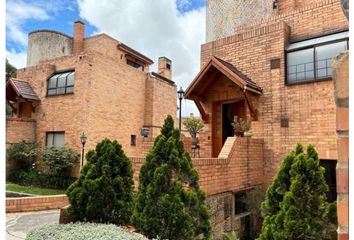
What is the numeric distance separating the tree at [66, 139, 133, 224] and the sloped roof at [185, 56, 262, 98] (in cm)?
500

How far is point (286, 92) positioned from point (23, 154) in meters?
13.9

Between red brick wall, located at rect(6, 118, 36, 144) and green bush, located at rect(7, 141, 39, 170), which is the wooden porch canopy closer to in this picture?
green bush, located at rect(7, 141, 39, 170)

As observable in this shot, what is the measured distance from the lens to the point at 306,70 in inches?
322

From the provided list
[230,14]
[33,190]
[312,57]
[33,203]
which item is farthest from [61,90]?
[312,57]

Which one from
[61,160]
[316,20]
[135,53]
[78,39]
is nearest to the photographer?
[316,20]

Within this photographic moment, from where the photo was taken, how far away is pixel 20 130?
→ 16156mm

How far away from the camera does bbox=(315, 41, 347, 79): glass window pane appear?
7613mm

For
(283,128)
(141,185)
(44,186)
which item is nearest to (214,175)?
(141,185)

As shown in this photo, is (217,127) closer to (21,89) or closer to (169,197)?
(169,197)

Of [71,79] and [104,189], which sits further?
[71,79]

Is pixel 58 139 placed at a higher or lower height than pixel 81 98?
lower

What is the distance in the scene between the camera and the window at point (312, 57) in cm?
764

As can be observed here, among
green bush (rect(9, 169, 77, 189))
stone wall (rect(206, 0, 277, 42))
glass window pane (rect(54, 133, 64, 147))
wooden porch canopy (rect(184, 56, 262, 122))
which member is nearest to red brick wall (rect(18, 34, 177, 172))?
glass window pane (rect(54, 133, 64, 147))

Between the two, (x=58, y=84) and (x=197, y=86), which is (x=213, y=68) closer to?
(x=197, y=86)
